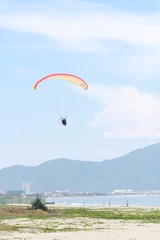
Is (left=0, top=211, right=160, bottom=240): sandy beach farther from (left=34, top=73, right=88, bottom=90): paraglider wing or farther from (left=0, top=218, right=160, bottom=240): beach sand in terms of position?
(left=34, top=73, right=88, bottom=90): paraglider wing

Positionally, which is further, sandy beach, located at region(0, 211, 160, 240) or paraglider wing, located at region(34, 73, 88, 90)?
paraglider wing, located at region(34, 73, 88, 90)

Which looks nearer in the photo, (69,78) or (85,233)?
(85,233)

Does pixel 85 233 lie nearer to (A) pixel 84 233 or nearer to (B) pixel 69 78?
(A) pixel 84 233

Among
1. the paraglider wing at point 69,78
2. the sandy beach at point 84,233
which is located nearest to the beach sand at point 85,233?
the sandy beach at point 84,233

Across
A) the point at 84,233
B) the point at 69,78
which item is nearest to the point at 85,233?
the point at 84,233

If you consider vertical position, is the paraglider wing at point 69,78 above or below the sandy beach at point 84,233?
above

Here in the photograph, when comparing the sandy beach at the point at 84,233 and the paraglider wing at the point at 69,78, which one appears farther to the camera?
the paraglider wing at the point at 69,78

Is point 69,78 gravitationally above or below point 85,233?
above

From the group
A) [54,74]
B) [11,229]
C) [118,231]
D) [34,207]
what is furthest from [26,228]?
[34,207]

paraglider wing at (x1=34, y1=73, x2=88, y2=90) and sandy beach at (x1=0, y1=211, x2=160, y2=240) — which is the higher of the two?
paraglider wing at (x1=34, y1=73, x2=88, y2=90)

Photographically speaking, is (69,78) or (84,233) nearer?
(84,233)

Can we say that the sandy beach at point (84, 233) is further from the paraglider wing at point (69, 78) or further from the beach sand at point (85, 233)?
the paraglider wing at point (69, 78)

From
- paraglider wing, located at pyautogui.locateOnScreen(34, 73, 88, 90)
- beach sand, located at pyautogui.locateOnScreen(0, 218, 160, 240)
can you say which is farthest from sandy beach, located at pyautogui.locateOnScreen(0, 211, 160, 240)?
paraglider wing, located at pyautogui.locateOnScreen(34, 73, 88, 90)

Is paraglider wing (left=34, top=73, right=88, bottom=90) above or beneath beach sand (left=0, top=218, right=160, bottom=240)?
above
